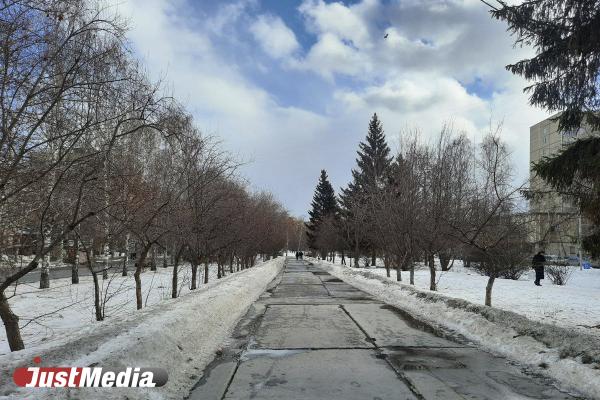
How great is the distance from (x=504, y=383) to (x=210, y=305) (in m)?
5.91

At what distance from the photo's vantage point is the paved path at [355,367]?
530cm

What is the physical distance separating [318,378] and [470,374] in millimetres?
1969

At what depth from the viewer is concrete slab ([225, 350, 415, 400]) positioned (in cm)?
519

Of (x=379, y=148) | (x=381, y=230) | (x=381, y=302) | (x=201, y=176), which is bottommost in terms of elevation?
(x=381, y=302)

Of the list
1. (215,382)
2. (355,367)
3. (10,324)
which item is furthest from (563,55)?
(10,324)

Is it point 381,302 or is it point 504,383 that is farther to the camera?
point 381,302

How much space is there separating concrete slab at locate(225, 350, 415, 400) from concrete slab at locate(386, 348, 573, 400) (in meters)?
0.36

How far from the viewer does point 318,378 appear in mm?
5785

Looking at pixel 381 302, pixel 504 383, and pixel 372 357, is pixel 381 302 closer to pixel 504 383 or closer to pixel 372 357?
pixel 372 357

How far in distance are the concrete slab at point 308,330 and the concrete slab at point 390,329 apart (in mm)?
283

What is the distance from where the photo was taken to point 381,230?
2156 centimetres

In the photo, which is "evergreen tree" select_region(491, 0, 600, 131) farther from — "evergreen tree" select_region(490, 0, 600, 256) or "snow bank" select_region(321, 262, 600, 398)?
"snow bank" select_region(321, 262, 600, 398)

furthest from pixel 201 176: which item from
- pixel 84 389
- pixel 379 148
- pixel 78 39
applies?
pixel 379 148

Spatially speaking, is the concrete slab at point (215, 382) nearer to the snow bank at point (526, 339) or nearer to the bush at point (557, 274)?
the snow bank at point (526, 339)
